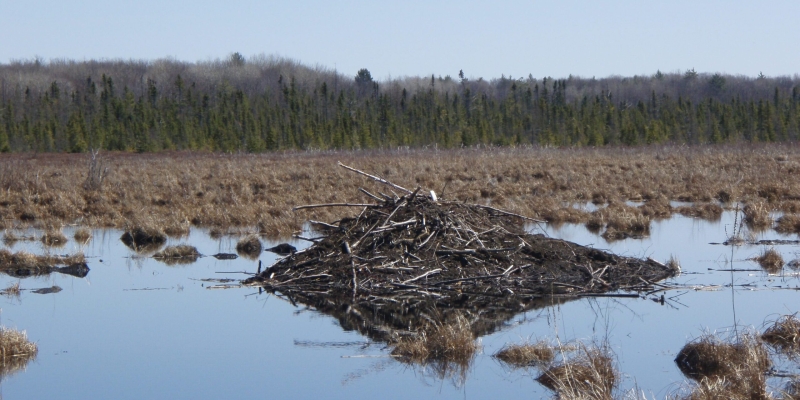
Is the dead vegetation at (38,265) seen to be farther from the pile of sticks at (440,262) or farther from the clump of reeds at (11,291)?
the pile of sticks at (440,262)

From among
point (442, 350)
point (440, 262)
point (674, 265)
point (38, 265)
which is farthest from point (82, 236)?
point (442, 350)

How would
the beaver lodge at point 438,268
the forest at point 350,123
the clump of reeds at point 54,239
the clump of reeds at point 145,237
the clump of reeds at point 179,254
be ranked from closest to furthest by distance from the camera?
the beaver lodge at point 438,268, the clump of reeds at point 179,254, the clump of reeds at point 54,239, the clump of reeds at point 145,237, the forest at point 350,123

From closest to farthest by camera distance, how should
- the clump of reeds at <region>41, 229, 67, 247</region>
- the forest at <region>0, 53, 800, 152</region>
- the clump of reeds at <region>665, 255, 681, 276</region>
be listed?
the clump of reeds at <region>665, 255, 681, 276</region> < the clump of reeds at <region>41, 229, 67, 247</region> < the forest at <region>0, 53, 800, 152</region>

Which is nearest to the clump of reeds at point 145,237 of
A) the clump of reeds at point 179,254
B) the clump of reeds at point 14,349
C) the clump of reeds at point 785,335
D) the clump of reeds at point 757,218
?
the clump of reeds at point 179,254

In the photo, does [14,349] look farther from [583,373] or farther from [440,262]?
[440,262]

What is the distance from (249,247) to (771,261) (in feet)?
27.5

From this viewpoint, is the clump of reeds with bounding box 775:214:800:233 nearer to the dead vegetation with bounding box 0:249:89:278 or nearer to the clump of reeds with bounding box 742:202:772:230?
the clump of reeds with bounding box 742:202:772:230

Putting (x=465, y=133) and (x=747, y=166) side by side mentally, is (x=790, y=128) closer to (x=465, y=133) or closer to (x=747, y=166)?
(x=465, y=133)

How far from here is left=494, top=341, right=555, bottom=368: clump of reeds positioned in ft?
26.1

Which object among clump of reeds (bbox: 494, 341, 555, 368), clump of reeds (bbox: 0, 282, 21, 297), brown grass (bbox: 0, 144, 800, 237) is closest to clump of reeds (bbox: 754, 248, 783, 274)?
clump of reeds (bbox: 494, 341, 555, 368)

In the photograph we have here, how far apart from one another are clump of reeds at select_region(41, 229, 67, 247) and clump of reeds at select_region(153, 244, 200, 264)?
2.49 m

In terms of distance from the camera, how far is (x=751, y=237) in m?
16.4

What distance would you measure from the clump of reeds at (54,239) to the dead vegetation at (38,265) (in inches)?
94.2

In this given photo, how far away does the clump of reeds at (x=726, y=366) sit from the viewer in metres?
6.23
